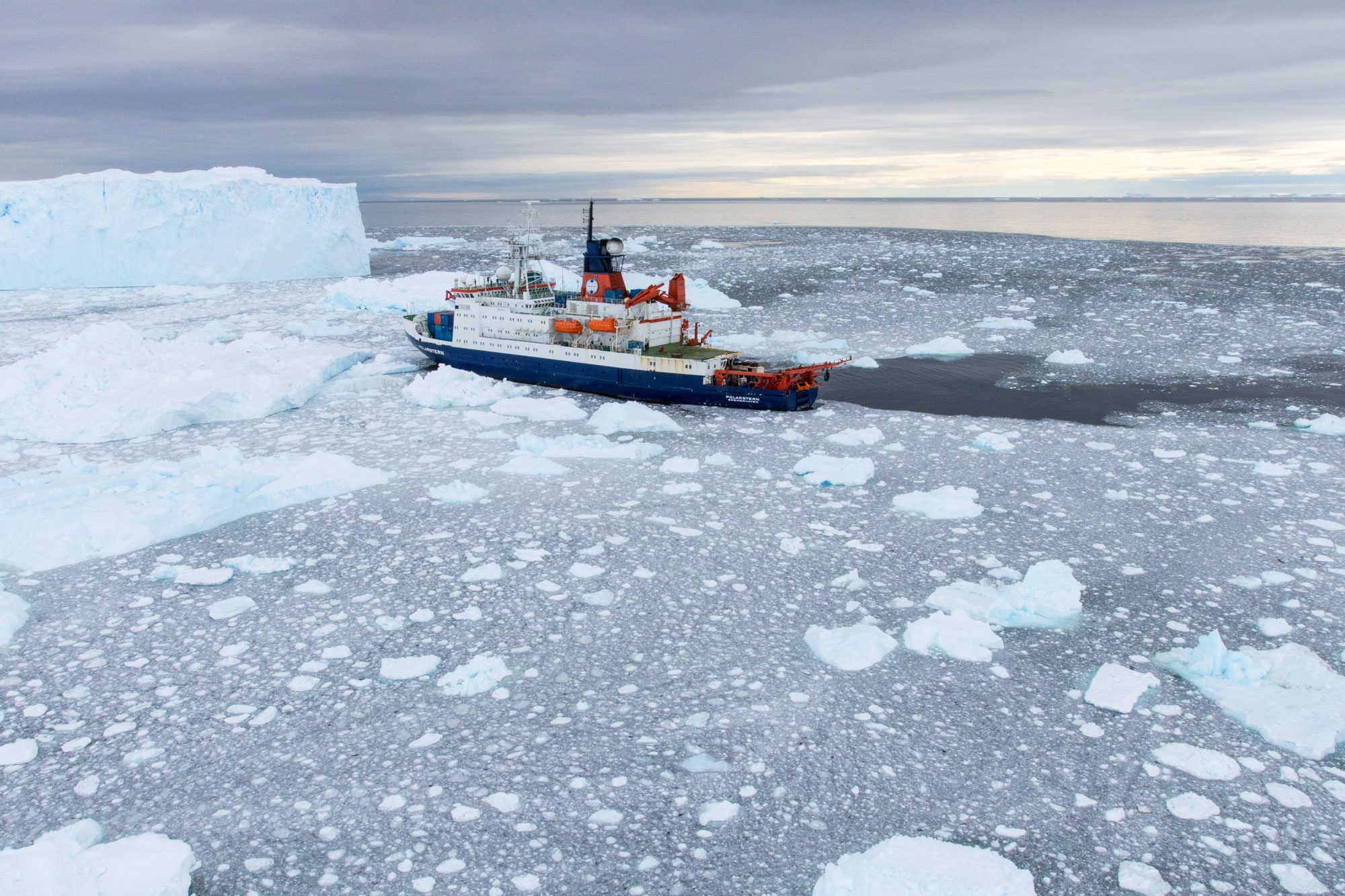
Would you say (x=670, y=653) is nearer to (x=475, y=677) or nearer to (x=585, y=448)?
(x=475, y=677)

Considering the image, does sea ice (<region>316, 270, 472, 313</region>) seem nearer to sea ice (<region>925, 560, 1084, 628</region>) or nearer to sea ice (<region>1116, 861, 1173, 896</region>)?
sea ice (<region>925, 560, 1084, 628</region>)

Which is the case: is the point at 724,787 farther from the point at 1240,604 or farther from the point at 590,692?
the point at 1240,604

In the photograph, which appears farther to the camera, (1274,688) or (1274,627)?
(1274,627)

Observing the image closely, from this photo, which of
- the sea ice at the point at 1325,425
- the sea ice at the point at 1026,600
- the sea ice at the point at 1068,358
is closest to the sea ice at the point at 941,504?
the sea ice at the point at 1026,600

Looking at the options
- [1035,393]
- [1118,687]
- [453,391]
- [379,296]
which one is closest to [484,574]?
[1118,687]

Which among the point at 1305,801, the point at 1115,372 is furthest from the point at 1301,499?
the point at 1115,372
